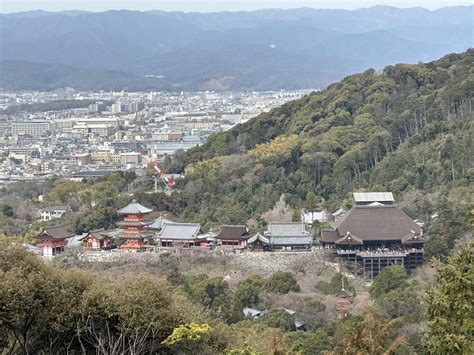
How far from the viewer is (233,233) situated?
26.0 meters

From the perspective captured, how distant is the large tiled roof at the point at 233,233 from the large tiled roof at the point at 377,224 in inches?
106

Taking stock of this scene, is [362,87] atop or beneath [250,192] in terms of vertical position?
atop

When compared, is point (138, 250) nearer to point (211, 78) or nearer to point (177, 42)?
point (211, 78)

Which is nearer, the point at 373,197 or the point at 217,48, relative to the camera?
the point at 373,197

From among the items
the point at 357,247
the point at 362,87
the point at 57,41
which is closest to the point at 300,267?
the point at 357,247

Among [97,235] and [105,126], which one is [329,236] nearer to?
[97,235]

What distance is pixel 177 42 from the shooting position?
186500 mm

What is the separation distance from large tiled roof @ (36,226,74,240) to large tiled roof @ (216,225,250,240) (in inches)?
178

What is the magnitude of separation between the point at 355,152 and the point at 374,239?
8655mm

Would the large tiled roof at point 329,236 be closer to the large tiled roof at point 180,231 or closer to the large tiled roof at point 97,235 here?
the large tiled roof at point 180,231

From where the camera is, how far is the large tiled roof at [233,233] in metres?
25.9

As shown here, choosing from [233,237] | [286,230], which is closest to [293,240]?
[286,230]

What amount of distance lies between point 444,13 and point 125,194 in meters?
165

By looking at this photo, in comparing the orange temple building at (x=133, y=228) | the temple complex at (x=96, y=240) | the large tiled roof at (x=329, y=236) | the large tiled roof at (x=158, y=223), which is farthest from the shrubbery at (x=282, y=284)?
the temple complex at (x=96, y=240)
